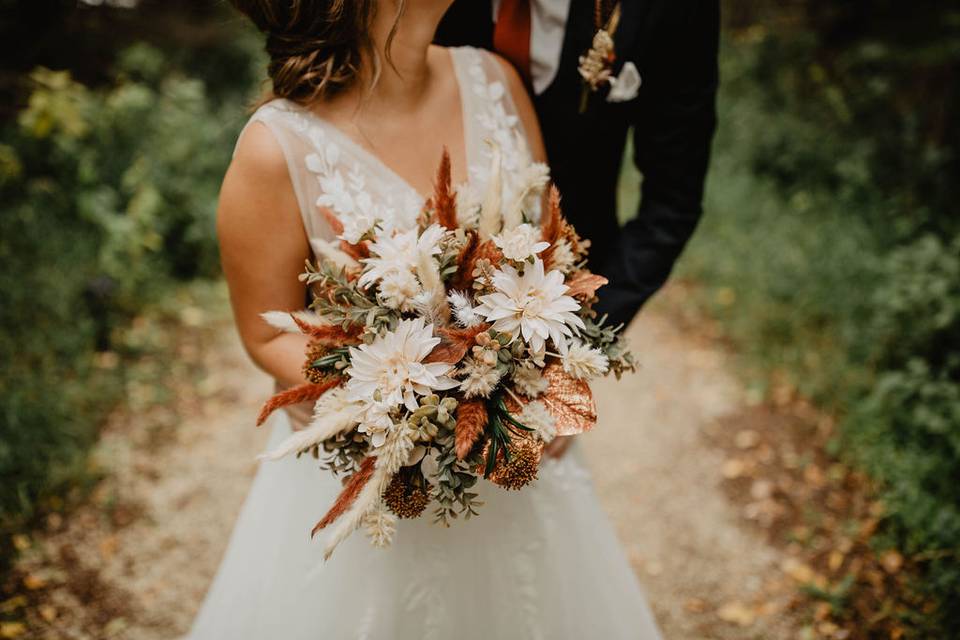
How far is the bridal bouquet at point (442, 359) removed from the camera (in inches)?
44.6

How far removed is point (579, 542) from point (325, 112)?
1.44 metres

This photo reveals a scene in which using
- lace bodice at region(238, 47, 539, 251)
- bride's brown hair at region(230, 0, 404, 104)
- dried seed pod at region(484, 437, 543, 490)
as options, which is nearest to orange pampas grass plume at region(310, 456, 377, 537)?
dried seed pod at region(484, 437, 543, 490)

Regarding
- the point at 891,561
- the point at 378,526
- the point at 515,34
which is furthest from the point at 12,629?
the point at 891,561

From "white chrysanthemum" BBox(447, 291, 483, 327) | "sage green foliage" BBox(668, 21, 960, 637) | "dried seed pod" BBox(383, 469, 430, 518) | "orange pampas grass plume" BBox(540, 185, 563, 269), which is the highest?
"orange pampas grass plume" BBox(540, 185, 563, 269)

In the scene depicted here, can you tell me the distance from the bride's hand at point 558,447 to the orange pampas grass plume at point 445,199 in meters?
0.82

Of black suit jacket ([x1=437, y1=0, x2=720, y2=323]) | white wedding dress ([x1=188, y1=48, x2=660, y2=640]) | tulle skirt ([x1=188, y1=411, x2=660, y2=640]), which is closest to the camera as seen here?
white wedding dress ([x1=188, y1=48, x2=660, y2=640])

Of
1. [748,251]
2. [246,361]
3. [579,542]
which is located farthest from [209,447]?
[748,251]

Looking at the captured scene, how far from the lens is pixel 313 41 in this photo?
1.46 metres

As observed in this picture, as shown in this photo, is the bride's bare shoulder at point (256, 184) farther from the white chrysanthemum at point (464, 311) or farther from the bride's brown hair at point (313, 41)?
the white chrysanthemum at point (464, 311)

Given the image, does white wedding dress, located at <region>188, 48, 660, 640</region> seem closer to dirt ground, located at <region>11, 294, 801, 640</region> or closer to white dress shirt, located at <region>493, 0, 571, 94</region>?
white dress shirt, located at <region>493, 0, 571, 94</region>

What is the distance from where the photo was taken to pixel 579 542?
197 cm

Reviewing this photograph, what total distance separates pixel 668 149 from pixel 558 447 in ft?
3.12

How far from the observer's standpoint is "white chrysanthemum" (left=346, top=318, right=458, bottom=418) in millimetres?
1120

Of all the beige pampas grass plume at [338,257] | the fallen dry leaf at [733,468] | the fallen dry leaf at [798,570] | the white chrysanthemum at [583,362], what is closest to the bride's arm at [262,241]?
the beige pampas grass plume at [338,257]
